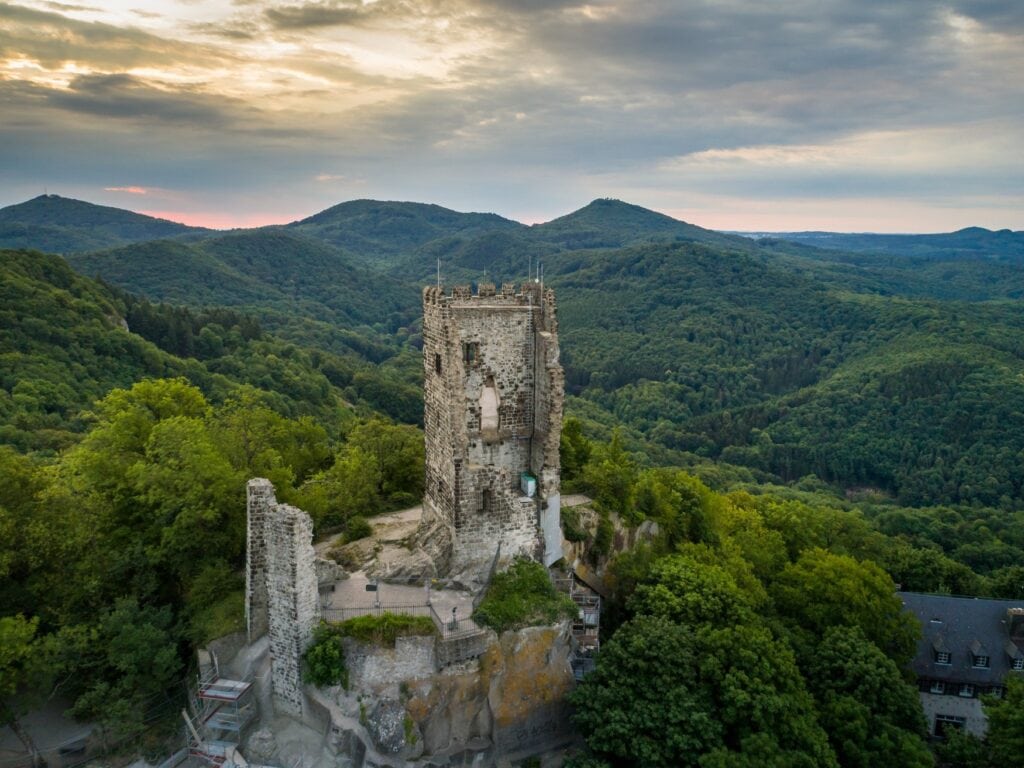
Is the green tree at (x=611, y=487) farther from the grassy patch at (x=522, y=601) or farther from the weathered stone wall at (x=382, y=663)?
the weathered stone wall at (x=382, y=663)

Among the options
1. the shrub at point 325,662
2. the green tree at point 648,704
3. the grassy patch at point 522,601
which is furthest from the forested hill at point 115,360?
the green tree at point 648,704

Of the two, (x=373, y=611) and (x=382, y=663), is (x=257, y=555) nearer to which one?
(x=373, y=611)

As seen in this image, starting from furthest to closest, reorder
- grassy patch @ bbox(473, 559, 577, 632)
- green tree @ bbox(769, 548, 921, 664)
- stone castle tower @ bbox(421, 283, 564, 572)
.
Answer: green tree @ bbox(769, 548, 921, 664)
stone castle tower @ bbox(421, 283, 564, 572)
grassy patch @ bbox(473, 559, 577, 632)

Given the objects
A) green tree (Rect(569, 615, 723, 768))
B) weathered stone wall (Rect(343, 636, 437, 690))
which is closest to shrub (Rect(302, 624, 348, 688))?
weathered stone wall (Rect(343, 636, 437, 690))

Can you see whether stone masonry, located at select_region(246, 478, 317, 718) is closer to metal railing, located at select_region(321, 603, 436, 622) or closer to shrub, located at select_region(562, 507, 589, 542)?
metal railing, located at select_region(321, 603, 436, 622)

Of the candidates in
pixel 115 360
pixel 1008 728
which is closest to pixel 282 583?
pixel 1008 728
